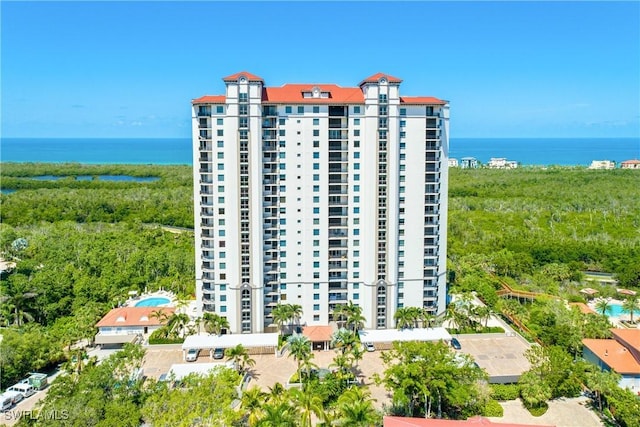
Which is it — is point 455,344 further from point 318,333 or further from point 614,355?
point 318,333

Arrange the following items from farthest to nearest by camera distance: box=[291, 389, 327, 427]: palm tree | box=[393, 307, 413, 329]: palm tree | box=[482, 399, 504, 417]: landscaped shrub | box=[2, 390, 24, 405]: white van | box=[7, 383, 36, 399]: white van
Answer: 1. box=[393, 307, 413, 329]: palm tree
2. box=[7, 383, 36, 399]: white van
3. box=[2, 390, 24, 405]: white van
4. box=[482, 399, 504, 417]: landscaped shrub
5. box=[291, 389, 327, 427]: palm tree

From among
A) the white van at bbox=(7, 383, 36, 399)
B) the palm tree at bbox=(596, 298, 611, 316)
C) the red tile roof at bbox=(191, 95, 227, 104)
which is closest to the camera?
the white van at bbox=(7, 383, 36, 399)

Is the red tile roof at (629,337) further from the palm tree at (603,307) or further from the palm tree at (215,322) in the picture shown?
the palm tree at (215,322)

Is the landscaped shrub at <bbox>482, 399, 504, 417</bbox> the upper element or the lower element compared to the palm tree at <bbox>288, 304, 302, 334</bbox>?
lower

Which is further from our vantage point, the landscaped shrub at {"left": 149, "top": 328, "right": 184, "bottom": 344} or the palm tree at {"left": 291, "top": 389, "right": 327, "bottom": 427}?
the landscaped shrub at {"left": 149, "top": 328, "right": 184, "bottom": 344}

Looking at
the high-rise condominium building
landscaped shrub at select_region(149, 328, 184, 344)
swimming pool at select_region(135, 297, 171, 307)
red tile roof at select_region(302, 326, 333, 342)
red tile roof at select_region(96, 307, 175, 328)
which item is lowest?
landscaped shrub at select_region(149, 328, 184, 344)

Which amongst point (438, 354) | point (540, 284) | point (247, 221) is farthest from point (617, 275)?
point (247, 221)

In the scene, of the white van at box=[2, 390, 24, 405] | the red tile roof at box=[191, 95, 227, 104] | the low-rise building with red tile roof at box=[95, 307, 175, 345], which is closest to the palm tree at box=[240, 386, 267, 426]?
the white van at box=[2, 390, 24, 405]

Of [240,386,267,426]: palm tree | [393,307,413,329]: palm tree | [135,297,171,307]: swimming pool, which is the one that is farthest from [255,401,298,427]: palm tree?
[135,297,171,307]: swimming pool

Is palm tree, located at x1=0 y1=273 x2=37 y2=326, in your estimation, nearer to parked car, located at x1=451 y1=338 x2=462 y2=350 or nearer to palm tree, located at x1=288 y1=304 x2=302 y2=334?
palm tree, located at x1=288 y1=304 x2=302 y2=334
